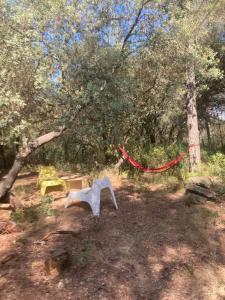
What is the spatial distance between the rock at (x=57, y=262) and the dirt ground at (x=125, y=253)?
6 centimetres

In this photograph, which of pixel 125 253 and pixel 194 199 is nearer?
pixel 125 253

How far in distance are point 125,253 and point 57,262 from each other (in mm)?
1052

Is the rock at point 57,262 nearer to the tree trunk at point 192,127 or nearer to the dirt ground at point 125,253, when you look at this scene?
the dirt ground at point 125,253

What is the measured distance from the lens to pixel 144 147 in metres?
9.64

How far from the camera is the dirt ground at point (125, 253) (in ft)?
11.5

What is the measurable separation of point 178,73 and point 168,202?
3788 millimetres

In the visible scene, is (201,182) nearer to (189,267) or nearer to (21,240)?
(189,267)

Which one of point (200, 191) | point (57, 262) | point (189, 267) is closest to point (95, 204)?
point (57, 262)

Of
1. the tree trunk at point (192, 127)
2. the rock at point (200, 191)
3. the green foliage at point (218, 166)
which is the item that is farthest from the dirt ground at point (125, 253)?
the tree trunk at point (192, 127)

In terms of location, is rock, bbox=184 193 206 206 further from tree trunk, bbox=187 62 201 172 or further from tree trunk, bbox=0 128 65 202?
tree trunk, bbox=0 128 65 202

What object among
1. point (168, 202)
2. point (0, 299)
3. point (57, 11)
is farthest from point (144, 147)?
point (0, 299)

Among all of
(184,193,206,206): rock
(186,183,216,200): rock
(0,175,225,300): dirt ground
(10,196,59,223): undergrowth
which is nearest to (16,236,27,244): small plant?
(0,175,225,300): dirt ground

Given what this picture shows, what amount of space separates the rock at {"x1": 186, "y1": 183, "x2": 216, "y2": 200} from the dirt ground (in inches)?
9.9

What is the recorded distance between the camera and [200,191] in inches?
258
